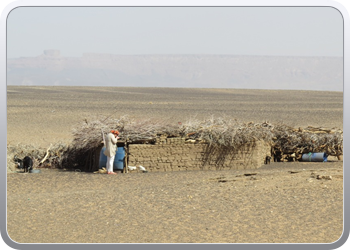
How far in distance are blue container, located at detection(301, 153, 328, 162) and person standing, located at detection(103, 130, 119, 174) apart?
646 cm

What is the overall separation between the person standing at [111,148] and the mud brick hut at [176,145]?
532mm

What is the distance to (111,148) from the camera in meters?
15.1

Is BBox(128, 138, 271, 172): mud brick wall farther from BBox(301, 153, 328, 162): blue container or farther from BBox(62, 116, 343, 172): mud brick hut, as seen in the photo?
BBox(301, 153, 328, 162): blue container

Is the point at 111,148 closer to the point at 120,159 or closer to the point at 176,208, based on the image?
the point at 120,159

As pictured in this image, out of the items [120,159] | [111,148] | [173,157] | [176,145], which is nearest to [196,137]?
[176,145]

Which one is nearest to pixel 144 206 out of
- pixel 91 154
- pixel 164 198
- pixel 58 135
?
pixel 164 198

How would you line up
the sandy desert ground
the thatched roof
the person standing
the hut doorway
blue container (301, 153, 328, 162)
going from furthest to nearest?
blue container (301, 153, 328, 162)
the thatched roof
the hut doorway
the person standing
the sandy desert ground

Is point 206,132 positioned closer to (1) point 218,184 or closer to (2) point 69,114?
(1) point 218,184

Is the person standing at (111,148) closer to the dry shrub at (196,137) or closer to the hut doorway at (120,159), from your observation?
the hut doorway at (120,159)

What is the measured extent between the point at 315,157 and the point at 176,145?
501 centimetres

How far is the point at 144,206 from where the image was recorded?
32.7ft

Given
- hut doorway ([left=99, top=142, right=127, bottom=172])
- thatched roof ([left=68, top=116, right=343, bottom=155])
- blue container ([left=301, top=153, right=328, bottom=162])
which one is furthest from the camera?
blue container ([left=301, top=153, right=328, bottom=162])

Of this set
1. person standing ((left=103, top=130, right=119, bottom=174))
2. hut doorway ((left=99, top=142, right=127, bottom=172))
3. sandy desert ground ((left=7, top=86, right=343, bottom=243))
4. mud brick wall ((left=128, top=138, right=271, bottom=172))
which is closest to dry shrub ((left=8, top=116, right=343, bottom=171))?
mud brick wall ((left=128, top=138, right=271, bottom=172))

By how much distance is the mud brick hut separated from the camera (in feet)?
51.9
